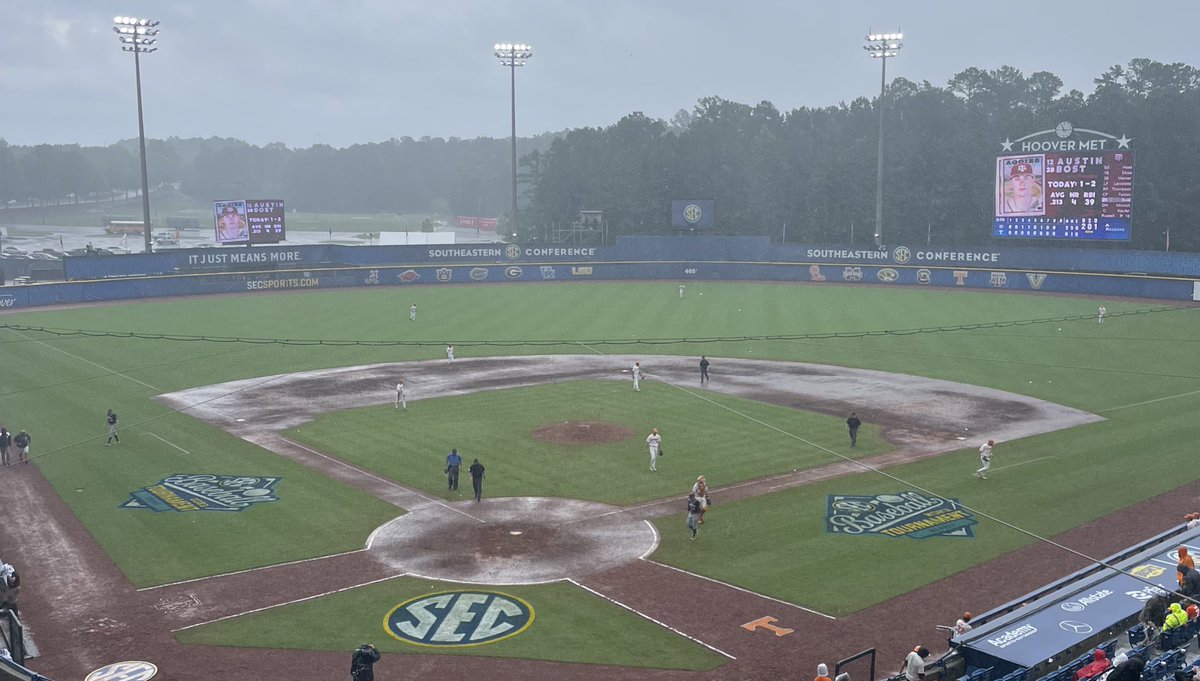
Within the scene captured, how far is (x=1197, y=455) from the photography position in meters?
33.1

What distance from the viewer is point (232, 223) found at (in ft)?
287

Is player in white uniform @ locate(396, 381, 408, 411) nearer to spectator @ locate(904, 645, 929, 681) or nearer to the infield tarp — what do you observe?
the infield tarp

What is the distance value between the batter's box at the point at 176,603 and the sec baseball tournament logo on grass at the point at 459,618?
4.53 meters

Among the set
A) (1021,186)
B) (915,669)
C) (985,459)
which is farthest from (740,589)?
(1021,186)

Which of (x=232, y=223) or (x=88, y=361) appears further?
(x=232, y=223)

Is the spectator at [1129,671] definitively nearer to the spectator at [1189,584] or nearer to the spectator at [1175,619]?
the spectator at [1175,619]

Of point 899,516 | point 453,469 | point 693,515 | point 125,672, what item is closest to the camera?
point 125,672

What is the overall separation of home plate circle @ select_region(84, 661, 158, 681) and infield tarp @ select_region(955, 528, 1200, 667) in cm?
1477

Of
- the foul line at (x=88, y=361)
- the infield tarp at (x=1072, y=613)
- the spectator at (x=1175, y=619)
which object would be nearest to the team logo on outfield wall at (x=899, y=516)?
the infield tarp at (x=1072, y=613)

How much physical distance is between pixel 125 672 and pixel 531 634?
771 centimetres

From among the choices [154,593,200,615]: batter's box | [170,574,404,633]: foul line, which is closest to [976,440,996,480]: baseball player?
[170,574,404,633]: foul line

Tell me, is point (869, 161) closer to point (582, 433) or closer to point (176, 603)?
point (582, 433)

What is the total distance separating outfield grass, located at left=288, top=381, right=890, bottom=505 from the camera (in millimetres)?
31094

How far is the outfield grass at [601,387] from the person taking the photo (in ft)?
84.2
